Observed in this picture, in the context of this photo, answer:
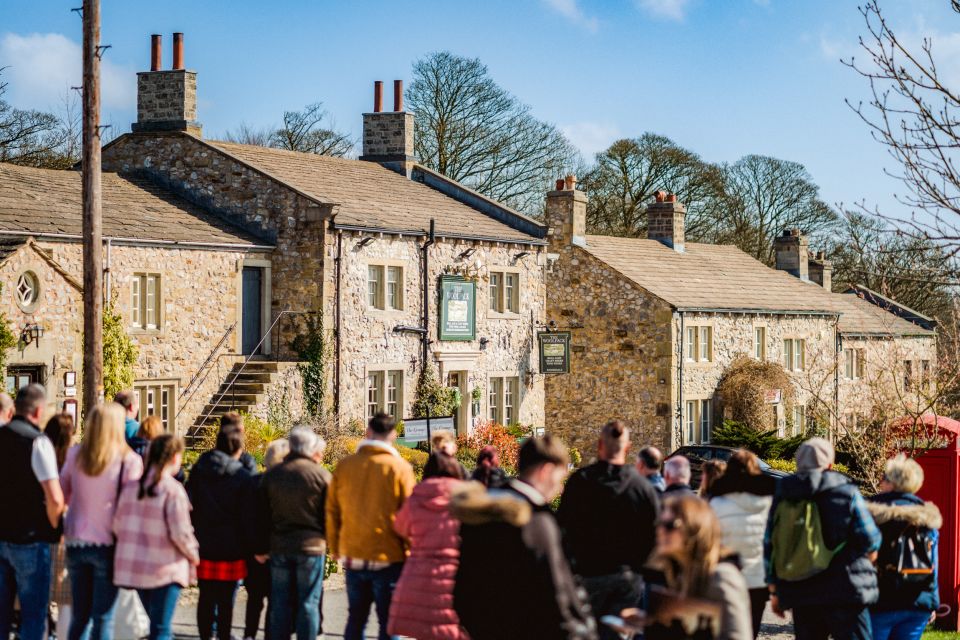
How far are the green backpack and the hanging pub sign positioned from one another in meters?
26.4

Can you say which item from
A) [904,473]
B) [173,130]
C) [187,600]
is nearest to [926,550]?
[904,473]

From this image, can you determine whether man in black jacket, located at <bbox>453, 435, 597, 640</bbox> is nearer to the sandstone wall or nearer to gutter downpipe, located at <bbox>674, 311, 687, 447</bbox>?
the sandstone wall

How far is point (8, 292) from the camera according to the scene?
22625 mm

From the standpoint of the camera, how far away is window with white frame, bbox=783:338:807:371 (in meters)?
43.1

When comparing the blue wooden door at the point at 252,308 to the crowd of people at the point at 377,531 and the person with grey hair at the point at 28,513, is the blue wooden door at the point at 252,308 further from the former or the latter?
the person with grey hair at the point at 28,513

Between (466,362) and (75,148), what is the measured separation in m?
20.1

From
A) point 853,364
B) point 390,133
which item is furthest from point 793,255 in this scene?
point 390,133

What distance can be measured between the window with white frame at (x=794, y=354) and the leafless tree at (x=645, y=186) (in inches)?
454

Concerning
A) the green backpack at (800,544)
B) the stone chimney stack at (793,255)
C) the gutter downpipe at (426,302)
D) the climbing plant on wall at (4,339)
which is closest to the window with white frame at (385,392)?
the gutter downpipe at (426,302)

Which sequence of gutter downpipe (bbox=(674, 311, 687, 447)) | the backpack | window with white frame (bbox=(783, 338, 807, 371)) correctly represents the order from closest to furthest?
the backpack → gutter downpipe (bbox=(674, 311, 687, 447)) → window with white frame (bbox=(783, 338, 807, 371))

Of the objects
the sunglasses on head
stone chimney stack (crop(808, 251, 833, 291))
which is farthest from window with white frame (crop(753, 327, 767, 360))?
the sunglasses on head

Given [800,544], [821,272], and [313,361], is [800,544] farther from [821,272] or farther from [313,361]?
[821,272]

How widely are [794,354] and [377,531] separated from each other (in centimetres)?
3575

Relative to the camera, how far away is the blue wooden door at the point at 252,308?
2934cm
